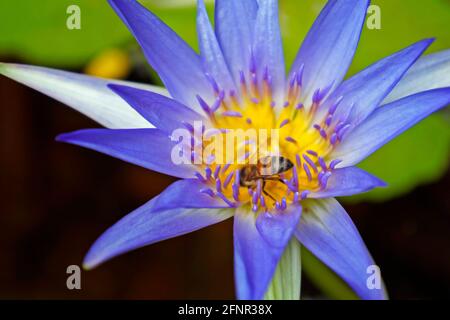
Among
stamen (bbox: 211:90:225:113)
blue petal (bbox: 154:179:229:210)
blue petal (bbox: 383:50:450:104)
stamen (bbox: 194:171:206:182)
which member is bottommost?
blue petal (bbox: 154:179:229:210)

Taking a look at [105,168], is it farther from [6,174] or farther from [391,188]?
[391,188]

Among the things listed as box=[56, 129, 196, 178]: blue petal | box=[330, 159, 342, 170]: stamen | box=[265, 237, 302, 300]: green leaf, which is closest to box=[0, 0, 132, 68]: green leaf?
box=[56, 129, 196, 178]: blue petal

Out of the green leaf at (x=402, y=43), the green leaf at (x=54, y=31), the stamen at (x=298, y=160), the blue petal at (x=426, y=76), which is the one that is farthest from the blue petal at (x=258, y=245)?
the green leaf at (x=54, y=31)

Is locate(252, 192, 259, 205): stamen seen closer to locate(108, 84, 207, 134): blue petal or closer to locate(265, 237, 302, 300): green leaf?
locate(265, 237, 302, 300): green leaf

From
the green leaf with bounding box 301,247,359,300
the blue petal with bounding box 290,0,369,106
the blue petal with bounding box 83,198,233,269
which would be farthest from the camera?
the green leaf with bounding box 301,247,359,300

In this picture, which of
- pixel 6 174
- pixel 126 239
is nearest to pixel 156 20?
pixel 126 239

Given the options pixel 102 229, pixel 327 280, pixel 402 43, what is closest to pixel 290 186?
pixel 327 280

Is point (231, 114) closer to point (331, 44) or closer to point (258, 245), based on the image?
point (331, 44)
